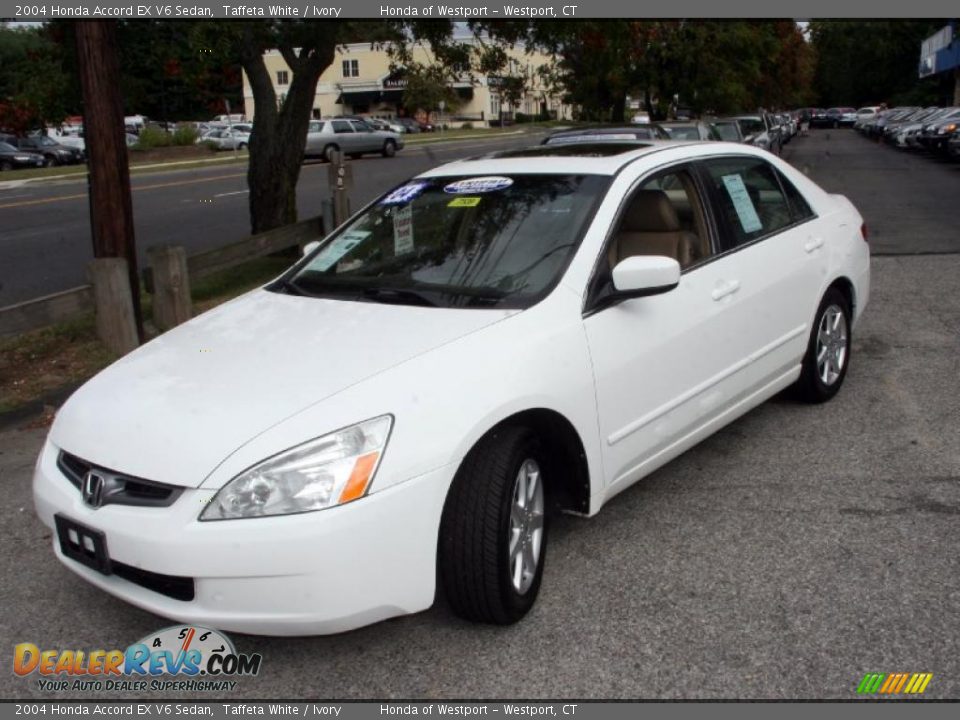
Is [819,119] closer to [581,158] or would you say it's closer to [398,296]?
[581,158]

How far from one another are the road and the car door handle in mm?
8004

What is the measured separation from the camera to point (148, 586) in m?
3.12

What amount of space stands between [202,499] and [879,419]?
3978 millimetres

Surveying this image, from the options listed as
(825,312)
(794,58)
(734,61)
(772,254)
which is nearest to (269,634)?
(772,254)

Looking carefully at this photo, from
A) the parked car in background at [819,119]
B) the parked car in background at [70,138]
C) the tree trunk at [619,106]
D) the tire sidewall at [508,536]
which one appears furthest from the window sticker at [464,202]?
the parked car in background at [819,119]

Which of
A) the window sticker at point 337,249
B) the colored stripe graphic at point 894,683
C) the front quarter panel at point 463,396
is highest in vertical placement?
the window sticker at point 337,249

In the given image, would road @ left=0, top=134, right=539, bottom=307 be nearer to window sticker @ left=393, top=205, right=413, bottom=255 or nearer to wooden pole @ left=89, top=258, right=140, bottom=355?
wooden pole @ left=89, top=258, right=140, bottom=355

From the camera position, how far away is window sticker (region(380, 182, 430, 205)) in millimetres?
4816

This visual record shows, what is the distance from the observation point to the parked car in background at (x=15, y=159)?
4091 centimetres

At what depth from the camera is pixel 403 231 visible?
4.56m

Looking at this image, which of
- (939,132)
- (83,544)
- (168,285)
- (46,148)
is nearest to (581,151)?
(83,544)

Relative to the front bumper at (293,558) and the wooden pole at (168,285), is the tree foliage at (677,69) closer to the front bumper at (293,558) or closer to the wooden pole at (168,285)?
the wooden pole at (168,285)

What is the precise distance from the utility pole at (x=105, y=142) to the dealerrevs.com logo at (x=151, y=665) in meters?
4.03

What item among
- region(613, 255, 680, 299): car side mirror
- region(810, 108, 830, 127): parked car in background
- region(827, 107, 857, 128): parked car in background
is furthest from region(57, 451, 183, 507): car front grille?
region(810, 108, 830, 127): parked car in background
